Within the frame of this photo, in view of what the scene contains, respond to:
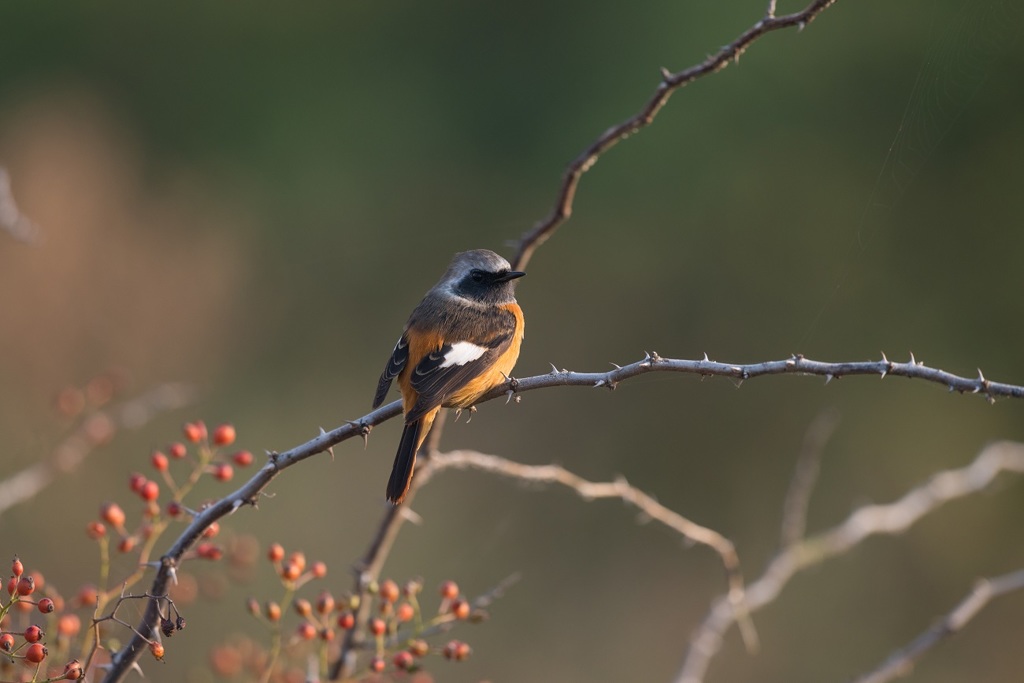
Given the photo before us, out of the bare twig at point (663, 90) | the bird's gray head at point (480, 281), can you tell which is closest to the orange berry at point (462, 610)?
the bare twig at point (663, 90)

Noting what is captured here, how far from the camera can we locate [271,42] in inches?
391

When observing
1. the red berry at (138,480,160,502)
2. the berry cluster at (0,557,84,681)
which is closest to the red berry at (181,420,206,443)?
the red berry at (138,480,160,502)

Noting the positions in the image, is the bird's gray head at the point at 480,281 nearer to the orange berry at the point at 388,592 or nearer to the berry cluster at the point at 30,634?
the orange berry at the point at 388,592

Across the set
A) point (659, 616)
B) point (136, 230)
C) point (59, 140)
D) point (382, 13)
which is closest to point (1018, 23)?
point (659, 616)

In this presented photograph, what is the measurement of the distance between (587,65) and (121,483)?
4967 millimetres

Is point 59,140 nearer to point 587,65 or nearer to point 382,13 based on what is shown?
point 382,13

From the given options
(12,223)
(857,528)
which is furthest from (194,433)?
(857,528)

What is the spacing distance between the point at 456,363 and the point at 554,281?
4.48m

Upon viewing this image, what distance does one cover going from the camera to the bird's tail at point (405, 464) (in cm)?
304

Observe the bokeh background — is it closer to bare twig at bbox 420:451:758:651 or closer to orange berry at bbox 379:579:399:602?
bare twig at bbox 420:451:758:651

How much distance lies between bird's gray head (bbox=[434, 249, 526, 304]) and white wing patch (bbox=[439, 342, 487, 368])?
0.50 metres

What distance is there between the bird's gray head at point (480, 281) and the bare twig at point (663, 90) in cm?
118

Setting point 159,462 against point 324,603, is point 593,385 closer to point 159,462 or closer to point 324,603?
point 324,603

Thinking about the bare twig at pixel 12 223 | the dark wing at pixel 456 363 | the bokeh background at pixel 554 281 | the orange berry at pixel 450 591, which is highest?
the bokeh background at pixel 554 281
